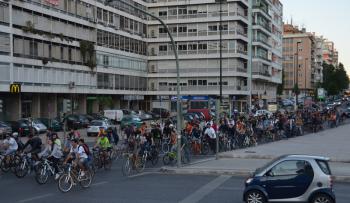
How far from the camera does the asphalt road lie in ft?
49.0

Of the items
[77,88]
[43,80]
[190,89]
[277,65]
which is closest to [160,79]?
[190,89]

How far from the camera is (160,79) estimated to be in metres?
80.5

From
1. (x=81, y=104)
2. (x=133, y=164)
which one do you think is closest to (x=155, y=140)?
(x=133, y=164)

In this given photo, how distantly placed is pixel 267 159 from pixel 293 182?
36.3 feet

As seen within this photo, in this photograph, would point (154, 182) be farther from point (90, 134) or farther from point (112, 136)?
point (90, 134)

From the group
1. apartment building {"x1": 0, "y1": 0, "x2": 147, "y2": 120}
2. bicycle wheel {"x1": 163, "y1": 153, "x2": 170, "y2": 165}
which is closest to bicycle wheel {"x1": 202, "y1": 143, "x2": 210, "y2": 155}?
bicycle wheel {"x1": 163, "y1": 153, "x2": 170, "y2": 165}

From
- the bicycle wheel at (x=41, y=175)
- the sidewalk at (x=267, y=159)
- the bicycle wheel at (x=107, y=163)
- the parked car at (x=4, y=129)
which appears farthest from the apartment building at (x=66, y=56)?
the bicycle wheel at (x=41, y=175)

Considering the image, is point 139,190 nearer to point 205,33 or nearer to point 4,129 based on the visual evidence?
point 4,129

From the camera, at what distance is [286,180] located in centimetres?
1299

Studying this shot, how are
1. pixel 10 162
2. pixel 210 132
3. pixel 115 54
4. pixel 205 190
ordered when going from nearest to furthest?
pixel 205 190 → pixel 10 162 → pixel 210 132 → pixel 115 54

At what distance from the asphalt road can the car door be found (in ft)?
5.61

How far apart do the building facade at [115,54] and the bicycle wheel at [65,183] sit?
2923 centimetres

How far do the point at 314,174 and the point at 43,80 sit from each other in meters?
44.9

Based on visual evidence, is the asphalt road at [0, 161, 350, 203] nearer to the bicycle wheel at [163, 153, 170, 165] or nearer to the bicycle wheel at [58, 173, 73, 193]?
the bicycle wheel at [58, 173, 73, 193]
